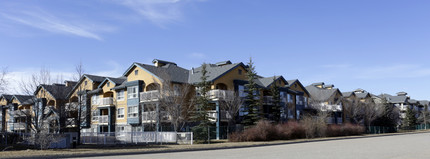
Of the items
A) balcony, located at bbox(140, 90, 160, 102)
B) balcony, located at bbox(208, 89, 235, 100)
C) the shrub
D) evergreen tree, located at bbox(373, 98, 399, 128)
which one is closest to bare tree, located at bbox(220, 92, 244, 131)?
balcony, located at bbox(208, 89, 235, 100)

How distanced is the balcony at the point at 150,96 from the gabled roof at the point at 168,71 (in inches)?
72.2

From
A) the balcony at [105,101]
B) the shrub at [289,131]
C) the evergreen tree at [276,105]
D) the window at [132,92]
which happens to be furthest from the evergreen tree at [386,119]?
the balcony at [105,101]

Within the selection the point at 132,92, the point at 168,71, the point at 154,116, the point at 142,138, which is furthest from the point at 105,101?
the point at 142,138

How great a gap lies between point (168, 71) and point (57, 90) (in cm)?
1570

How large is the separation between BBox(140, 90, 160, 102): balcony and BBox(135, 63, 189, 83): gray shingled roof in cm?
198

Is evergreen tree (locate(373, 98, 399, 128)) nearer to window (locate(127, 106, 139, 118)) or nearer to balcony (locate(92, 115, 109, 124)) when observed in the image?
window (locate(127, 106, 139, 118))

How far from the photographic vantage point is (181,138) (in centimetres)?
3328

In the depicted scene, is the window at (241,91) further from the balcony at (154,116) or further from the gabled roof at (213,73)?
the balcony at (154,116)

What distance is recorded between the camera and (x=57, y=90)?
3200 cm

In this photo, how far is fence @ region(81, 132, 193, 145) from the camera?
31.6 m

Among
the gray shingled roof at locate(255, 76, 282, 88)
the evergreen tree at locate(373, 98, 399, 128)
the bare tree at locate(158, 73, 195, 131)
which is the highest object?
the gray shingled roof at locate(255, 76, 282, 88)

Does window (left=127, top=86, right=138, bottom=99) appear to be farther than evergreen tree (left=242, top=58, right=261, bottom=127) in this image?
Yes

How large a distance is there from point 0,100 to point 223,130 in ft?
155

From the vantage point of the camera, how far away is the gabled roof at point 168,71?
43356 millimetres
